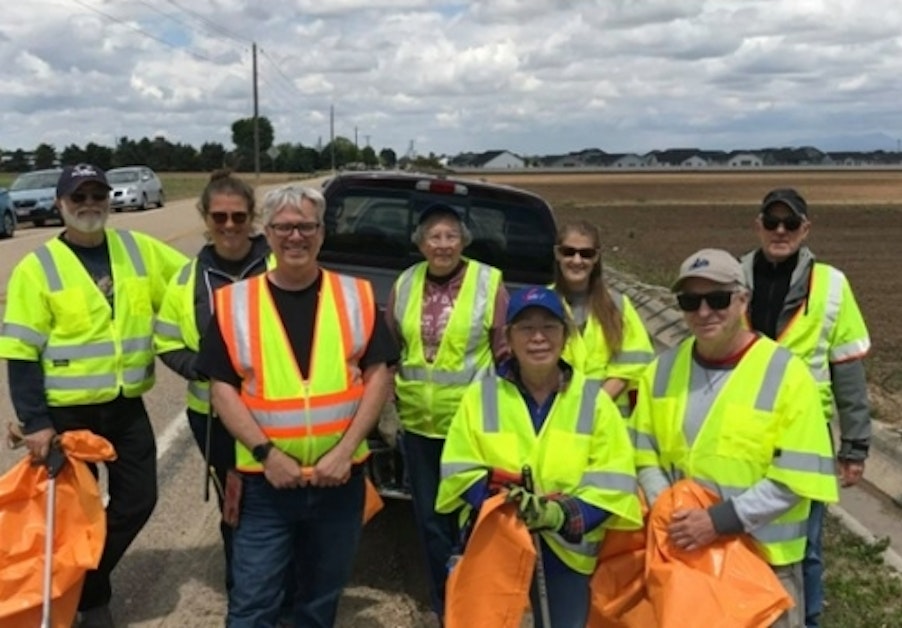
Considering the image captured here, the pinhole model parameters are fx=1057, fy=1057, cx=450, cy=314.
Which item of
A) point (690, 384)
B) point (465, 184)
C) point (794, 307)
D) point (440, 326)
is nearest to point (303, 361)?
point (440, 326)

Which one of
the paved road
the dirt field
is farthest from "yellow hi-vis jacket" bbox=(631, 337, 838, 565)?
the dirt field

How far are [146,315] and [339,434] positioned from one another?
4.56 feet

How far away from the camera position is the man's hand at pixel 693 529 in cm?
328

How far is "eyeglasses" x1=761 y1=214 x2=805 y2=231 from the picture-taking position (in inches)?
165

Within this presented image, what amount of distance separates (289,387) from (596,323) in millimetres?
1458

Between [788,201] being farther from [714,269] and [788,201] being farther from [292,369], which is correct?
[292,369]

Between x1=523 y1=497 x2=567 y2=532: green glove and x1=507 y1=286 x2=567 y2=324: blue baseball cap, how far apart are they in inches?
24.7

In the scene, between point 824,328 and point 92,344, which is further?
point 92,344

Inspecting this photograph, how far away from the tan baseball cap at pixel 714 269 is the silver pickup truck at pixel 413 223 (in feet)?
8.93

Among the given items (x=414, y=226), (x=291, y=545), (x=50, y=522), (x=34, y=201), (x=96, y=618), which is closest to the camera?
(x=291, y=545)

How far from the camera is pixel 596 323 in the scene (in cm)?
446

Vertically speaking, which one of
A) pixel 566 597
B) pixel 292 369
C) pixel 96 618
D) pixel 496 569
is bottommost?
pixel 96 618

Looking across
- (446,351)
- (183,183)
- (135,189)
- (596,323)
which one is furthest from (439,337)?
(183,183)

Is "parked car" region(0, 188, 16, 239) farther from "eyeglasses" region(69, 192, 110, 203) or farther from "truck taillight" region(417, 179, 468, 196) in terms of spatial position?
"eyeglasses" region(69, 192, 110, 203)
